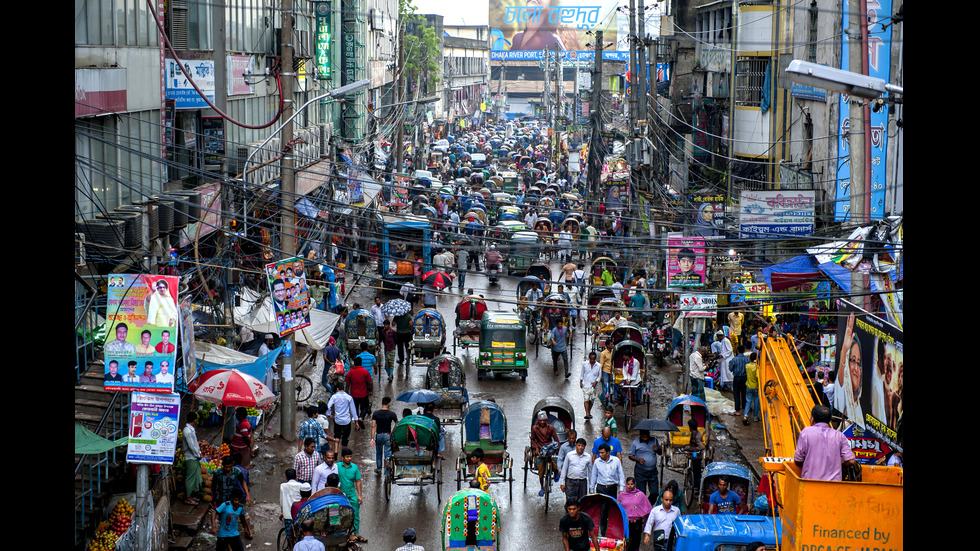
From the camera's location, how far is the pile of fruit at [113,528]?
40.7ft

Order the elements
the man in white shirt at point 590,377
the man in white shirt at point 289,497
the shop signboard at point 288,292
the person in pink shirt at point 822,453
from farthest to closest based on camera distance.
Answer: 1. the man in white shirt at point 590,377
2. the shop signboard at point 288,292
3. the man in white shirt at point 289,497
4. the person in pink shirt at point 822,453

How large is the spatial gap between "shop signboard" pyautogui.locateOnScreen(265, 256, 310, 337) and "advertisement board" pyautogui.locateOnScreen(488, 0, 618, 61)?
428 ft

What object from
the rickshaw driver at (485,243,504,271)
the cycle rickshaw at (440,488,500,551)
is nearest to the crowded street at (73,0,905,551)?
the cycle rickshaw at (440,488,500,551)

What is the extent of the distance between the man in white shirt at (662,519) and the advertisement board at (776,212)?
424 inches

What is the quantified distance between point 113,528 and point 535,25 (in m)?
138

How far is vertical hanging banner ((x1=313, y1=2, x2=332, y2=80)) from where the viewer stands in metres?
41.8

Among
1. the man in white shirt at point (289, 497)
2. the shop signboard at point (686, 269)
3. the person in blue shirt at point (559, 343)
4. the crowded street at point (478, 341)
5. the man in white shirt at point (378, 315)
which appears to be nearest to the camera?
the crowded street at point (478, 341)

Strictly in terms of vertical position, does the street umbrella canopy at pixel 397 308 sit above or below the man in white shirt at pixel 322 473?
above

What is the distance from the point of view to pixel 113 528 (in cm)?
1275

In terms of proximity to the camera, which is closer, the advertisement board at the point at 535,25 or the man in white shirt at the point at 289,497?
the man in white shirt at the point at 289,497

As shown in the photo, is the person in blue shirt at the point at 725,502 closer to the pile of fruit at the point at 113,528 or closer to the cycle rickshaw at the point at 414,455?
the cycle rickshaw at the point at 414,455

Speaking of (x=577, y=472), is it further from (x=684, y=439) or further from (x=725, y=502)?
(x=684, y=439)

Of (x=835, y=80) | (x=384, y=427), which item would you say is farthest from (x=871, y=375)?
(x=384, y=427)

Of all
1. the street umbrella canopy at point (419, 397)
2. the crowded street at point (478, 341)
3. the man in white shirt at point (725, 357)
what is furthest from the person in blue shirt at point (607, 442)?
the man in white shirt at point (725, 357)
